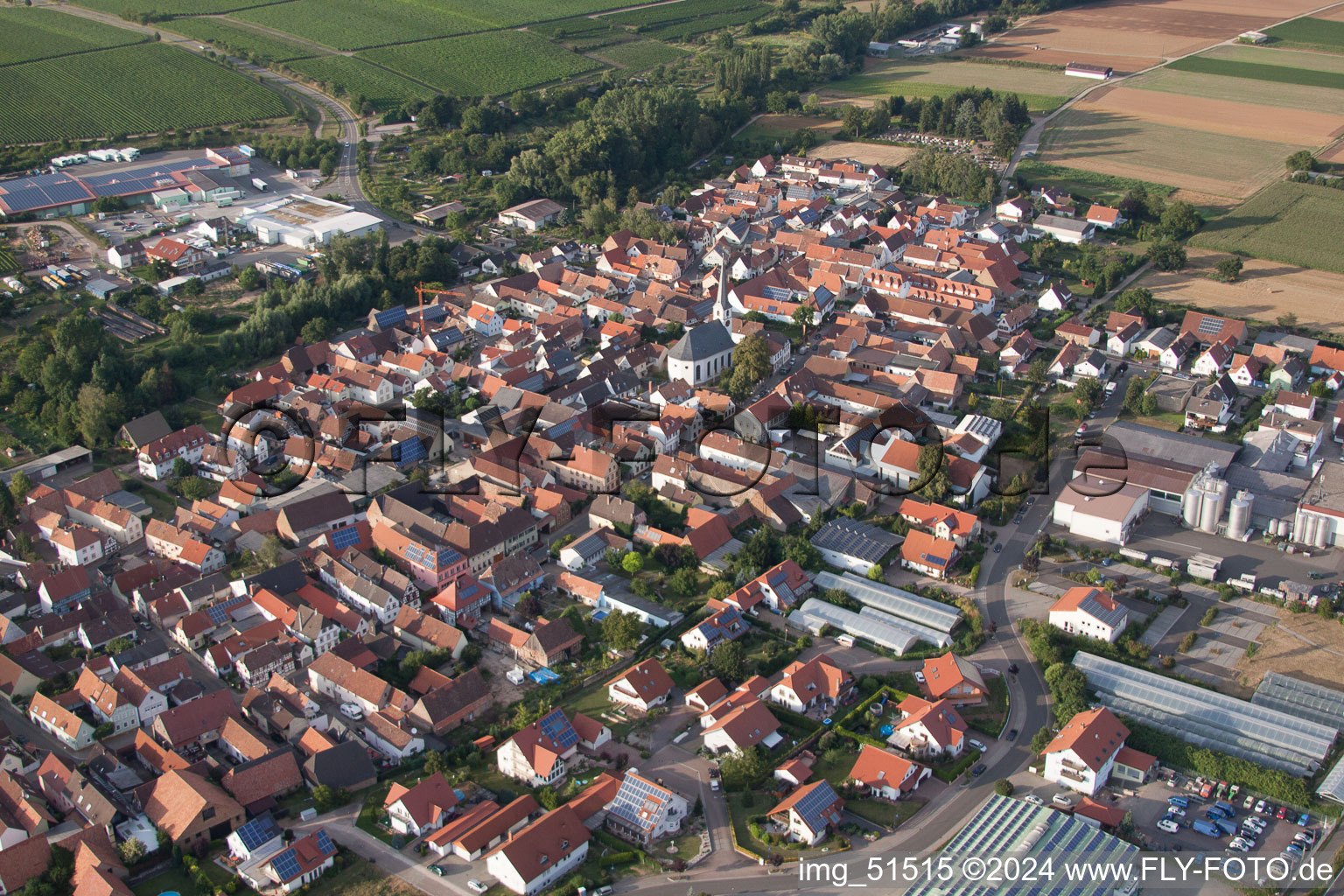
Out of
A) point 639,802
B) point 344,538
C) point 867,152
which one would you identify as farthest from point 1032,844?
point 867,152

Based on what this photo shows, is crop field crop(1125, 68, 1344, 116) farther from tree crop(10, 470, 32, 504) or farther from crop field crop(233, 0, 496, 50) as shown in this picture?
tree crop(10, 470, 32, 504)

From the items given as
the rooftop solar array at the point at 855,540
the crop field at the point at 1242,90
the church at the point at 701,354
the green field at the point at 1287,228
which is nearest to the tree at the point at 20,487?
the church at the point at 701,354

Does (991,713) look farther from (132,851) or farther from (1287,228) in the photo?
(1287,228)

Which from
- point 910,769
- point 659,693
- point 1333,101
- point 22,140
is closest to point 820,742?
point 910,769

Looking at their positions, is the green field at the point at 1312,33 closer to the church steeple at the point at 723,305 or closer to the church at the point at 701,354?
the church steeple at the point at 723,305

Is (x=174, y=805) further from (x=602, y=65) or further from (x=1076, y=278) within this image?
(x=602, y=65)

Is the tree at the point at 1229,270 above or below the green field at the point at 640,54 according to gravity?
below
